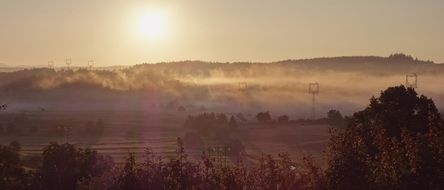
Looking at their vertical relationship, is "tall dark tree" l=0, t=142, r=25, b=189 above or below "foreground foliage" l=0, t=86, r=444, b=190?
below

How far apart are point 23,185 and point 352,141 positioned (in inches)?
1099

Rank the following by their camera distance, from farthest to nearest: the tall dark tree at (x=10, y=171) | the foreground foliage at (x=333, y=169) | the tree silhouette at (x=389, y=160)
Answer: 1. the tall dark tree at (x=10, y=171)
2. the foreground foliage at (x=333, y=169)
3. the tree silhouette at (x=389, y=160)

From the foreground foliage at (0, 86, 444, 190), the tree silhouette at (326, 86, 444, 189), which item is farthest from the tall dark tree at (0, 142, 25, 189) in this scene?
the tree silhouette at (326, 86, 444, 189)

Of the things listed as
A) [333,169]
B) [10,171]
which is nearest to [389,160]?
[333,169]

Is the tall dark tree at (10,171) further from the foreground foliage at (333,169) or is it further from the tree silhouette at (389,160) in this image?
the tree silhouette at (389,160)

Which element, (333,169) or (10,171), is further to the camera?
(10,171)

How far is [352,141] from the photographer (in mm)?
33344

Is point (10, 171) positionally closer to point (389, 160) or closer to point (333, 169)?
point (333, 169)

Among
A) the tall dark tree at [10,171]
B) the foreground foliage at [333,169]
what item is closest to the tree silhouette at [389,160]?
the foreground foliage at [333,169]

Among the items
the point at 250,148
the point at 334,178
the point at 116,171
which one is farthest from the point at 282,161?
the point at 250,148

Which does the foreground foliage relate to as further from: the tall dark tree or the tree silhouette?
the tall dark tree

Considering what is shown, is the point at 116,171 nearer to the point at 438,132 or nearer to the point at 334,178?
the point at 334,178

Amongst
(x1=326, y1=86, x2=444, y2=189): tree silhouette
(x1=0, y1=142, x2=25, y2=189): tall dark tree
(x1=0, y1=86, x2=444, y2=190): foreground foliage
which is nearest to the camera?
(x1=326, y1=86, x2=444, y2=189): tree silhouette

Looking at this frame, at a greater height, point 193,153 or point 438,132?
point 438,132
